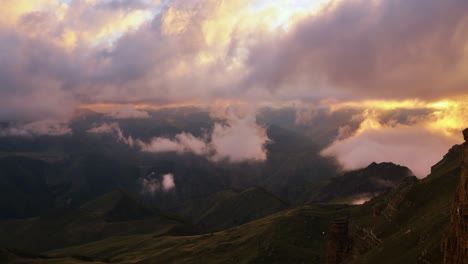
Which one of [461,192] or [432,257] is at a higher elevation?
[461,192]

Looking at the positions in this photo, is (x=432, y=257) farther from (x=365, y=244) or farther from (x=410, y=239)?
(x=365, y=244)

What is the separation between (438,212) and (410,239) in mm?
18757

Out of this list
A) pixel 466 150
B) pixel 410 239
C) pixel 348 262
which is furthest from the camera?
pixel 348 262

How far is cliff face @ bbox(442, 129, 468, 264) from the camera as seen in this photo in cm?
8844

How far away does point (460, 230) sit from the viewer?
9062 cm

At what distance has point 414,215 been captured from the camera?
200 m

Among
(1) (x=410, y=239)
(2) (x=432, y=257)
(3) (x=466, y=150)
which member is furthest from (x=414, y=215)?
(3) (x=466, y=150)

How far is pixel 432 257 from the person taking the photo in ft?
431

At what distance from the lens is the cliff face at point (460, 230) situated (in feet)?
290

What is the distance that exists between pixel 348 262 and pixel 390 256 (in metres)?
37.1

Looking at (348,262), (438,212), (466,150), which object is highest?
(466,150)

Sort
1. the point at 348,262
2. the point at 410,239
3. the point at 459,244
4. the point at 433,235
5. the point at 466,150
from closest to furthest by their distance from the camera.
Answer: the point at 459,244, the point at 466,150, the point at 433,235, the point at 410,239, the point at 348,262

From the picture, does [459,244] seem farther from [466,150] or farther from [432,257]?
[432,257]

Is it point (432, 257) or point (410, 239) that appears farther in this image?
point (410, 239)
